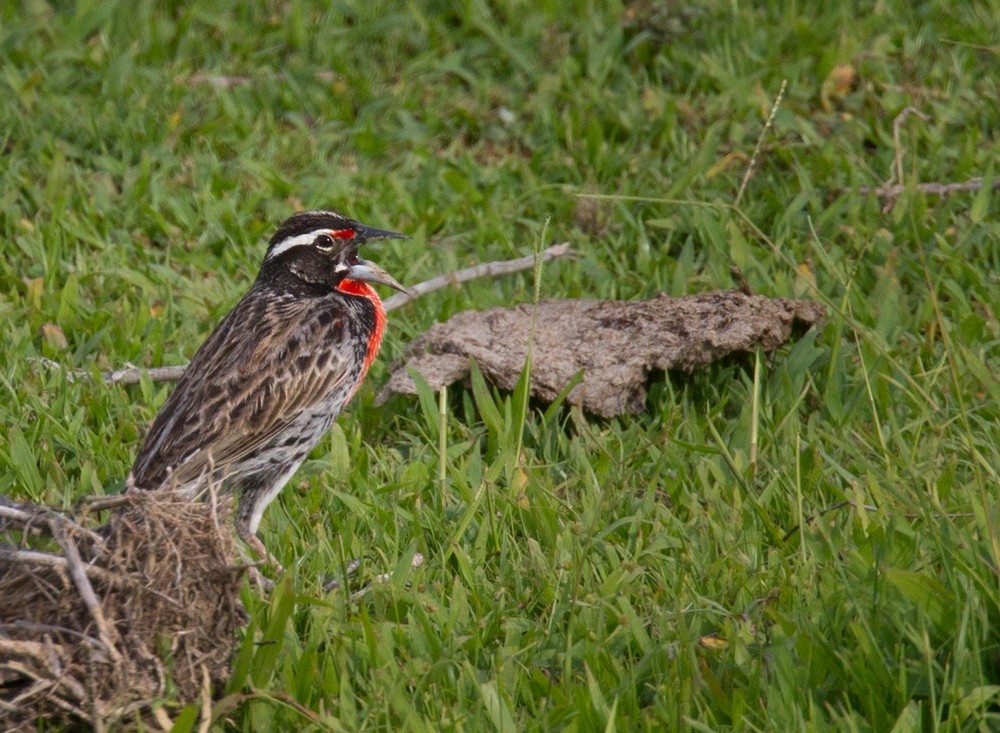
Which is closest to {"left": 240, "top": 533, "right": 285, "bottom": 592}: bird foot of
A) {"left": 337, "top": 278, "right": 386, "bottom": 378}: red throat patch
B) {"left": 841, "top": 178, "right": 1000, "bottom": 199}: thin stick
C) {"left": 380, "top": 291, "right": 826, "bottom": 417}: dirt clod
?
{"left": 337, "top": 278, "right": 386, "bottom": 378}: red throat patch

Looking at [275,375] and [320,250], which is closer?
[275,375]

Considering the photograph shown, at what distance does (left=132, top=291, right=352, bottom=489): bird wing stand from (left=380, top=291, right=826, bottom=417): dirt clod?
660 millimetres

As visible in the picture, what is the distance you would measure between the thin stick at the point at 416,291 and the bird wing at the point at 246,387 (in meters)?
0.71

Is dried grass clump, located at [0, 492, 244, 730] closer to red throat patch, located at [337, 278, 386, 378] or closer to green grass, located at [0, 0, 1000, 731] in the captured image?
green grass, located at [0, 0, 1000, 731]

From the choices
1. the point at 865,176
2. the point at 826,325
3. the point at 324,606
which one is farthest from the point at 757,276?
the point at 324,606

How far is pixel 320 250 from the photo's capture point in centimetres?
631

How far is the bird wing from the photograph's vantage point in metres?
5.71

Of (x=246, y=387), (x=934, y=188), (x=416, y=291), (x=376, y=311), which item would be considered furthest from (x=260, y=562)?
(x=934, y=188)

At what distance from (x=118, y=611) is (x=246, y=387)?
5.28 ft

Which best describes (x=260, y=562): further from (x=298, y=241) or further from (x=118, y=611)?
(x=298, y=241)

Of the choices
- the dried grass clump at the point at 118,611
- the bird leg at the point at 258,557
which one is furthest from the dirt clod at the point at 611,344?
the dried grass clump at the point at 118,611

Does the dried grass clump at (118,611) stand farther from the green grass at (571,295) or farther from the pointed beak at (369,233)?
the pointed beak at (369,233)

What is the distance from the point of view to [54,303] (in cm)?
743

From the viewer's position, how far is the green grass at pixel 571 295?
15.0 ft
